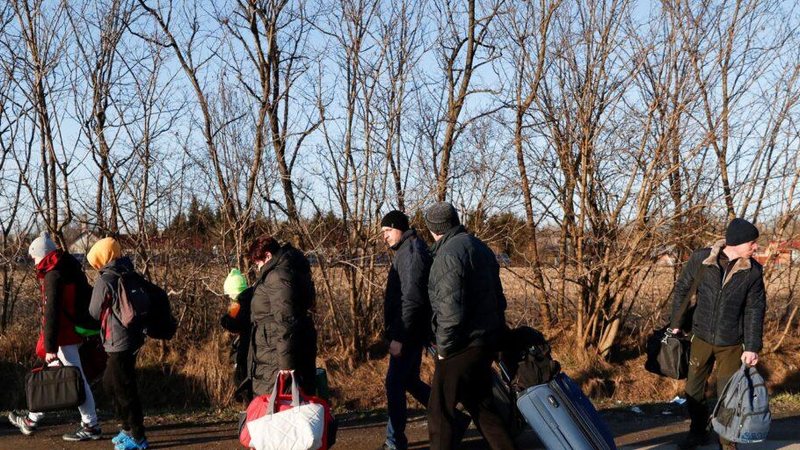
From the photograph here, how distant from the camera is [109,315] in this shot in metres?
5.54

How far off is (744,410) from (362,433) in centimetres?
276

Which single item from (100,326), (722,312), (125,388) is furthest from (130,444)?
(722,312)

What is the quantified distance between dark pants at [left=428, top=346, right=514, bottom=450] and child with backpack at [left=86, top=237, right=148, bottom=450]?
213 cm

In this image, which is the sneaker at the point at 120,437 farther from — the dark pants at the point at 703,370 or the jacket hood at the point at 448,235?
the dark pants at the point at 703,370

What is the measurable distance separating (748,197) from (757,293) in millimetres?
3948

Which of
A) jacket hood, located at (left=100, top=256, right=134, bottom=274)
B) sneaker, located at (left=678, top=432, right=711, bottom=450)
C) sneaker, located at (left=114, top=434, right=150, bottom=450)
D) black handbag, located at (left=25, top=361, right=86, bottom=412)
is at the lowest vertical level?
sneaker, located at (left=678, top=432, right=711, bottom=450)

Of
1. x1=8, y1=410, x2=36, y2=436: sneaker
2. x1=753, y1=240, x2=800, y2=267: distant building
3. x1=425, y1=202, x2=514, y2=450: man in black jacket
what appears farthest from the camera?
x1=753, y1=240, x2=800, y2=267: distant building

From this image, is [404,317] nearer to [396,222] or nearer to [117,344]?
[396,222]

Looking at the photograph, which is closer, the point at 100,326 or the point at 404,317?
the point at 404,317

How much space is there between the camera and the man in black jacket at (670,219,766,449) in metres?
5.46

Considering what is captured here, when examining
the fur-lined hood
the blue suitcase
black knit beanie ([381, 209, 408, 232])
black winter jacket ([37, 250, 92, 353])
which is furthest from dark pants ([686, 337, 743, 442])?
black winter jacket ([37, 250, 92, 353])

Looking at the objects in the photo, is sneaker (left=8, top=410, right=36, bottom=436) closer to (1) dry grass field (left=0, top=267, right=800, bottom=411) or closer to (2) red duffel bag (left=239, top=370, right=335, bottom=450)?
(1) dry grass field (left=0, top=267, right=800, bottom=411)

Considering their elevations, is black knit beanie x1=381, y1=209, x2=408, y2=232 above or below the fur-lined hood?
above

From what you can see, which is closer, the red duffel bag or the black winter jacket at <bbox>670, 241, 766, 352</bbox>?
the red duffel bag
